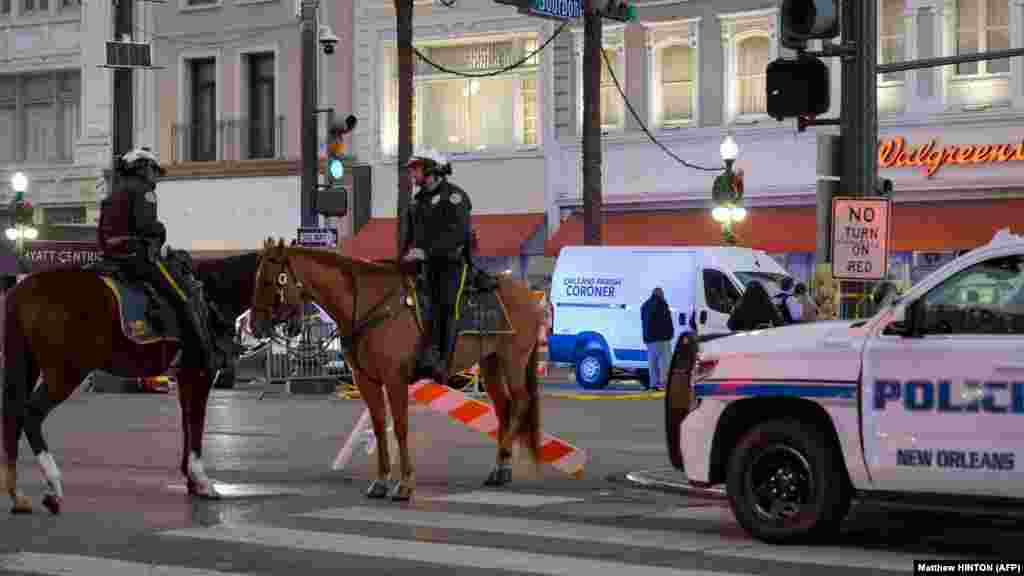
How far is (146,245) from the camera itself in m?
13.9

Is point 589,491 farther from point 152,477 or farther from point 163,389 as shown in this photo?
point 163,389

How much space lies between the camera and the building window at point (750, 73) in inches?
1660

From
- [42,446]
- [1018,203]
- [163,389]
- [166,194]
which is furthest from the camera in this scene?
[166,194]

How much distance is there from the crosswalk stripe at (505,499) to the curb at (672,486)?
3.37 feet

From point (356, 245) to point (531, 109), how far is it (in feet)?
18.0

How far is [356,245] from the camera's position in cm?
4709

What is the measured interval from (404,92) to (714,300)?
1307cm

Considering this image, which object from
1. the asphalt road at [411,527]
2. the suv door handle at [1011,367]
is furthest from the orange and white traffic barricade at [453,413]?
the suv door handle at [1011,367]

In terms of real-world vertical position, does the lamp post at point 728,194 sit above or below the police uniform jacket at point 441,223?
above

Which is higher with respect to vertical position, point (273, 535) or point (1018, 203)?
point (1018, 203)

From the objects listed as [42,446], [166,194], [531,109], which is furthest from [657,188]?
[42,446]

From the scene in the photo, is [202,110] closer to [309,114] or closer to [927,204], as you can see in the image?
[927,204]

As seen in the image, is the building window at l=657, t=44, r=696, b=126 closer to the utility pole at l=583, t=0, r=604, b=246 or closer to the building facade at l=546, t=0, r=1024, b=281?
the building facade at l=546, t=0, r=1024, b=281

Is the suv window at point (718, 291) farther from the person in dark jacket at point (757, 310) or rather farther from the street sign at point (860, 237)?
the street sign at point (860, 237)
